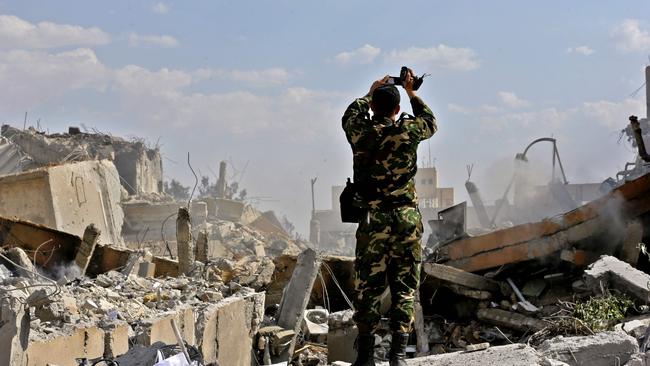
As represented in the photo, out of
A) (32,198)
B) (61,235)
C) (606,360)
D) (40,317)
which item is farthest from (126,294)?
(32,198)

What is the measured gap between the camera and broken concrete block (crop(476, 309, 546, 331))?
8727 millimetres

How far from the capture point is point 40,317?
17.6 ft

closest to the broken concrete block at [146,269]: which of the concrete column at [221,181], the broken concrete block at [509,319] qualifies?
the broken concrete block at [509,319]

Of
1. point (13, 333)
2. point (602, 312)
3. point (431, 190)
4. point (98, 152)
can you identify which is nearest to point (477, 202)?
point (98, 152)

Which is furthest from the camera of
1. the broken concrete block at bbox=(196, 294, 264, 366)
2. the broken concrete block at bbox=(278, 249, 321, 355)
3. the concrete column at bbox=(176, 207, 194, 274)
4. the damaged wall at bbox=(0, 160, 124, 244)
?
the damaged wall at bbox=(0, 160, 124, 244)

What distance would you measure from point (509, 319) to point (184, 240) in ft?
13.2

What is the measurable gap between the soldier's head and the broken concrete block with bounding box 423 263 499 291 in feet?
15.8

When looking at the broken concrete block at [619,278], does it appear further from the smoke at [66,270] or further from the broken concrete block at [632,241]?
the smoke at [66,270]

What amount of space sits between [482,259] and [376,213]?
503 cm

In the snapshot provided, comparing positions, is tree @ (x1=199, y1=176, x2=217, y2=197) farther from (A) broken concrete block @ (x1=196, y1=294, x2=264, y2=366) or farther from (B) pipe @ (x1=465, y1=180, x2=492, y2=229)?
(A) broken concrete block @ (x1=196, y1=294, x2=264, y2=366)

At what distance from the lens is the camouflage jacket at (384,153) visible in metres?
4.79

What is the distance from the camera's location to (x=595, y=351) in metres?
5.21

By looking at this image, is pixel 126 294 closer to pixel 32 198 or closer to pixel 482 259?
pixel 482 259

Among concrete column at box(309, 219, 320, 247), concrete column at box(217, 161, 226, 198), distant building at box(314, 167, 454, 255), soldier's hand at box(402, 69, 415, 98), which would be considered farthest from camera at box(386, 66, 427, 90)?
concrete column at box(217, 161, 226, 198)
